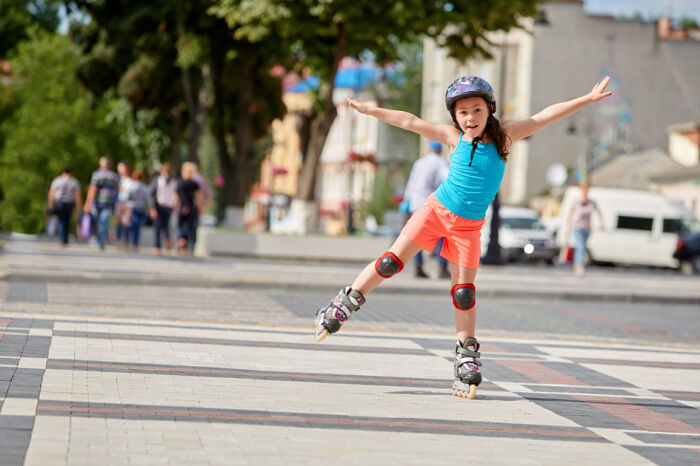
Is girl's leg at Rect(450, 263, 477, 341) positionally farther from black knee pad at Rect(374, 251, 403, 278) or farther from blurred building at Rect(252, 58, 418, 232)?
blurred building at Rect(252, 58, 418, 232)

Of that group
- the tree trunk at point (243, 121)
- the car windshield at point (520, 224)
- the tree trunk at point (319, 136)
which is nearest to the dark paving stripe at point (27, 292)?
the tree trunk at point (319, 136)

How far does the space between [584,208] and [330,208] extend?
Answer: 82.5 metres

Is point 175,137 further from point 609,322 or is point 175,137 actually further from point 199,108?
point 609,322

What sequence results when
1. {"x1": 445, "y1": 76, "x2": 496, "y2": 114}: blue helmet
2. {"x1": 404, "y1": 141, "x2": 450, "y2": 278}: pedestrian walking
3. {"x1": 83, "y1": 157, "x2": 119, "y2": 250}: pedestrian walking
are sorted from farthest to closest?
1. {"x1": 83, "y1": 157, "x2": 119, "y2": 250}: pedestrian walking
2. {"x1": 404, "y1": 141, "x2": 450, "y2": 278}: pedestrian walking
3. {"x1": 445, "y1": 76, "x2": 496, "y2": 114}: blue helmet

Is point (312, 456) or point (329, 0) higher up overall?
point (329, 0)

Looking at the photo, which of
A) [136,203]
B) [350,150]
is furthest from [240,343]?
[350,150]

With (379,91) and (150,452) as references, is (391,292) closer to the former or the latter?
(150,452)

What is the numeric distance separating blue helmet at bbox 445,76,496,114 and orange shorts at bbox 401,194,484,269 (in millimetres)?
595

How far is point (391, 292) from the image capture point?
16.8 m

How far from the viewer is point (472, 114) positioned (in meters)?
7.17

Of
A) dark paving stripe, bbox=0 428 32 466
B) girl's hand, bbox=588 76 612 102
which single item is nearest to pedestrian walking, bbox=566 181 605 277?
girl's hand, bbox=588 76 612 102

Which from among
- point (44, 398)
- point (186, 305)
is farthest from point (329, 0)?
point (44, 398)

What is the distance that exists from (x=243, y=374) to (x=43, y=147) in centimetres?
3939

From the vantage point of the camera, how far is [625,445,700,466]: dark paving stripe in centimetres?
548
